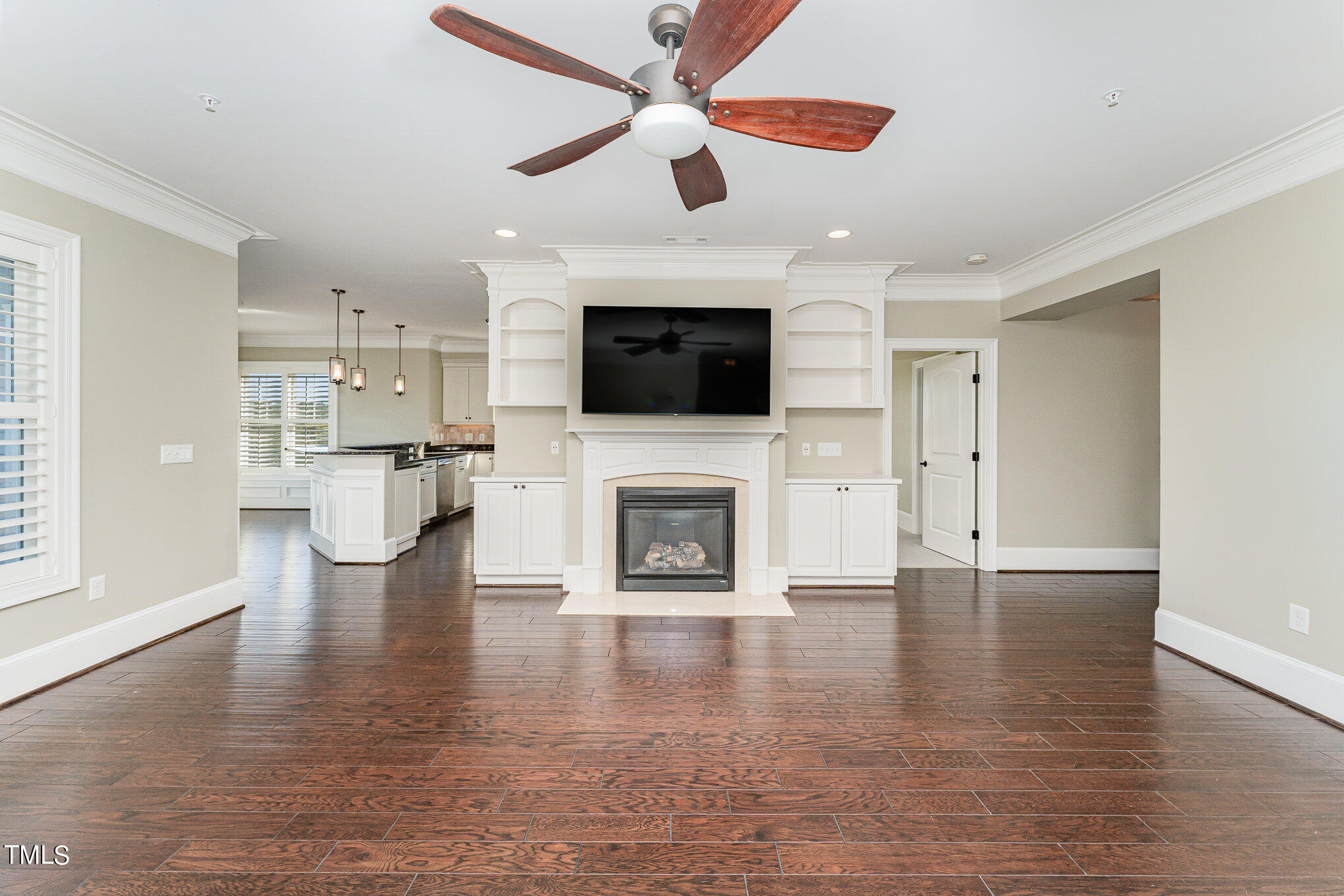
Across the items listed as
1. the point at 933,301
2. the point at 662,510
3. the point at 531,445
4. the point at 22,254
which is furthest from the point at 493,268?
the point at 933,301

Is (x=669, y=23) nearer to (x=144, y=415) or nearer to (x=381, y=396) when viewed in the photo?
(x=144, y=415)

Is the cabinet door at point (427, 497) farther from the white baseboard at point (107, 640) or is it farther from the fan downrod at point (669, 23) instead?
the fan downrod at point (669, 23)

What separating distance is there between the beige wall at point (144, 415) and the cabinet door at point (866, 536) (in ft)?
14.6

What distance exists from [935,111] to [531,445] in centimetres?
374

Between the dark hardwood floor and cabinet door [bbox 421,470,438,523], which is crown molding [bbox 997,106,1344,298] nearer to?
the dark hardwood floor

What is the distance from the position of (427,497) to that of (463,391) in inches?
102

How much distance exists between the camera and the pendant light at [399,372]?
8281mm

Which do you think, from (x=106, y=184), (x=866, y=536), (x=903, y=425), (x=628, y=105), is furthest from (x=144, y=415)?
(x=903, y=425)

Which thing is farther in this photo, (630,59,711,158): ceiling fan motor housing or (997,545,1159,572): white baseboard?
(997,545,1159,572): white baseboard

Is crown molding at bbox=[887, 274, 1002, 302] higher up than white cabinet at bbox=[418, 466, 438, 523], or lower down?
higher up

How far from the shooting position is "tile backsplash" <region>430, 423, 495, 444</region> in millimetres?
9516

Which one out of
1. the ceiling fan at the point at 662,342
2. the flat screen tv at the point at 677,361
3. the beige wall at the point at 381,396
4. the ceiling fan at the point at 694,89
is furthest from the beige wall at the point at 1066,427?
the beige wall at the point at 381,396

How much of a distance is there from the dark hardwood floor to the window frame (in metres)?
5.82

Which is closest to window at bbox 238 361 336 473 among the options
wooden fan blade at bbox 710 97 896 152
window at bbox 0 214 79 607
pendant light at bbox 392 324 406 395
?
pendant light at bbox 392 324 406 395
